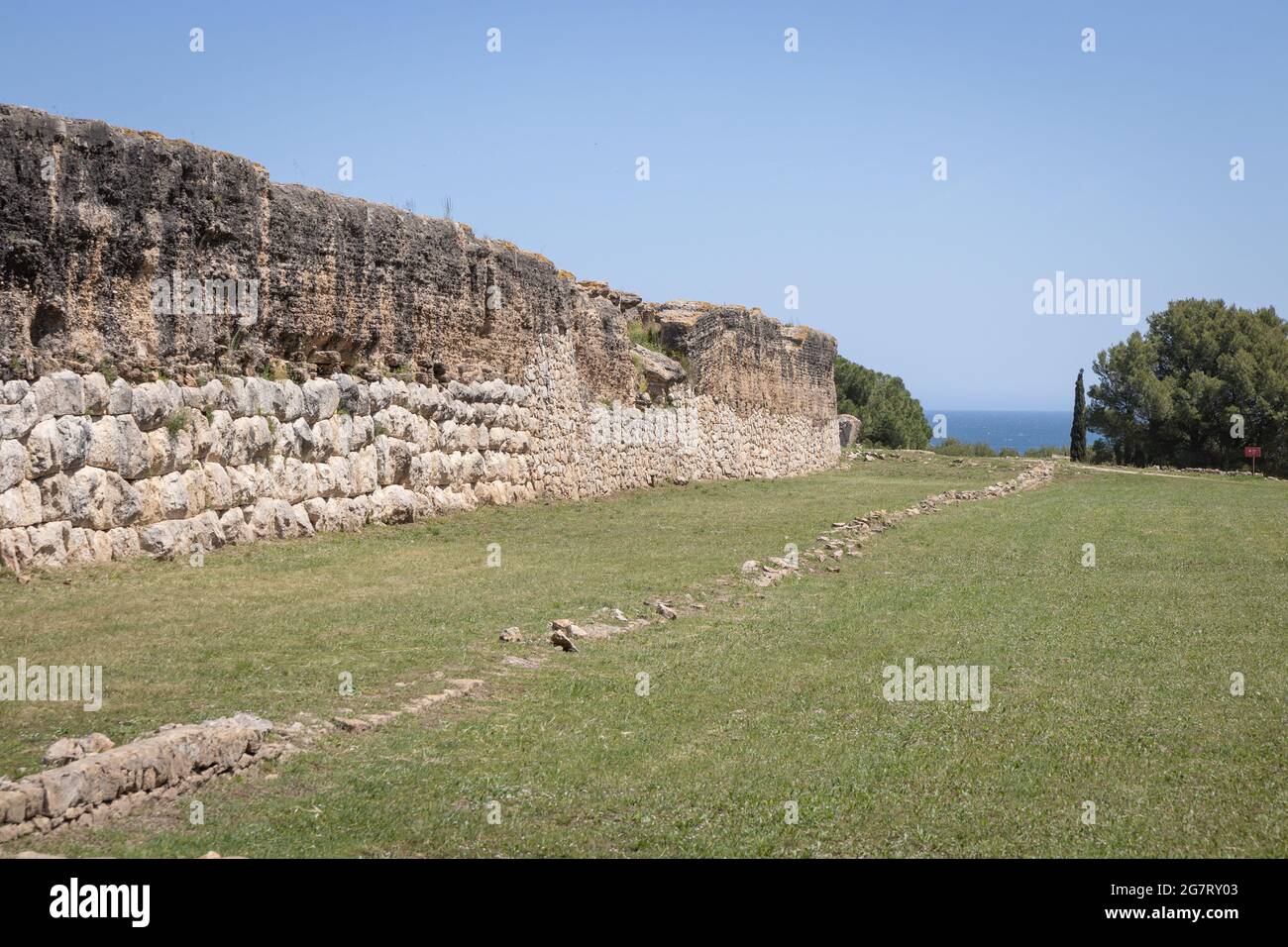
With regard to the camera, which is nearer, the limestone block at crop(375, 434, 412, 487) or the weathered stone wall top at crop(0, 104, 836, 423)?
the weathered stone wall top at crop(0, 104, 836, 423)

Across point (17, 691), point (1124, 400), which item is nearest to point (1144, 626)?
point (17, 691)

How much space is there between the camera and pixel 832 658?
405 inches

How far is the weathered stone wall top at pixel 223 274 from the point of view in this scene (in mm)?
12250

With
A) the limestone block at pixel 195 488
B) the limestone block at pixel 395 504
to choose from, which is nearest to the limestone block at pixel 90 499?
the limestone block at pixel 195 488

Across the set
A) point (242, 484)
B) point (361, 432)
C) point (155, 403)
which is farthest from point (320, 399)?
point (155, 403)

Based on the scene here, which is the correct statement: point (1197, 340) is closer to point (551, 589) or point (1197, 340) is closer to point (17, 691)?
point (551, 589)

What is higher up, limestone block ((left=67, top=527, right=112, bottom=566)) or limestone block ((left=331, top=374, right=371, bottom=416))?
limestone block ((left=331, top=374, right=371, bottom=416))

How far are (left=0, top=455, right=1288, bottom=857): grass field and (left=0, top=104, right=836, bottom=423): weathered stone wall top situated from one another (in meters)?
2.52

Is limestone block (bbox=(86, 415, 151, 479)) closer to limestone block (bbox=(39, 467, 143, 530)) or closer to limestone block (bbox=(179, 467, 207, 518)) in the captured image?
limestone block (bbox=(39, 467, 143, 530))

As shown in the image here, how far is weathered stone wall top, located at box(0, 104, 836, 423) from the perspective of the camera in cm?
1225

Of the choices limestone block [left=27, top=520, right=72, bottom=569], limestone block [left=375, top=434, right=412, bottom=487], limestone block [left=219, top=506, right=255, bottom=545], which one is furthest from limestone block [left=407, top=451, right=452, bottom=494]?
limestone block [left=27, top=520, right=72, bottom=569]

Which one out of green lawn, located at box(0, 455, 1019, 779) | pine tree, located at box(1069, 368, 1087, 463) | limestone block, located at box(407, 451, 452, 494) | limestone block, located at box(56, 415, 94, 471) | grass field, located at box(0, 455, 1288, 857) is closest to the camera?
grass field, located at box(0, 455, 1288, 857)

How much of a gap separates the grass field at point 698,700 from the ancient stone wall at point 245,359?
0.84m

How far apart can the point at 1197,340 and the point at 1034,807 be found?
52.4 m
